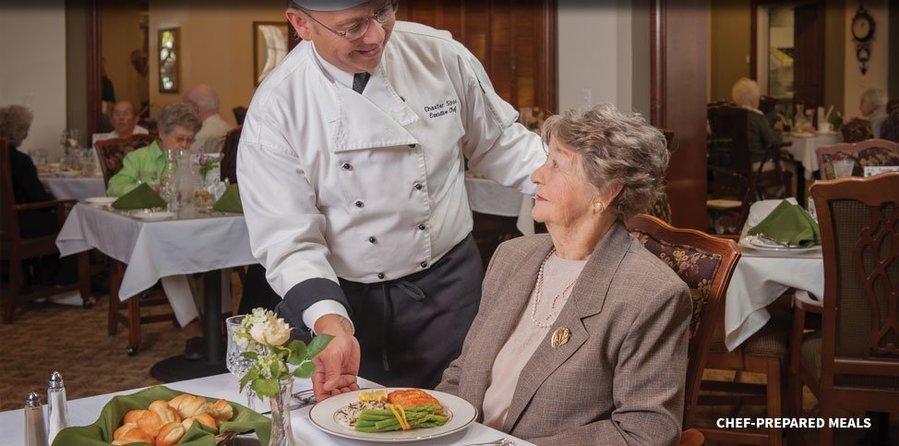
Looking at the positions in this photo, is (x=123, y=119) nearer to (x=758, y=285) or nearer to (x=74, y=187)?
(x=74, y=187)

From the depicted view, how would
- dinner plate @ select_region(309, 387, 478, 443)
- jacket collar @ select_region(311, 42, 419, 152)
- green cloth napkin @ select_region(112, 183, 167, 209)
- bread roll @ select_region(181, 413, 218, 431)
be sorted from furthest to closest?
green cloth napkin @ select_region(112, 183, 167, 209) < jacket collar @ select_region(311, 42, 419, 152) < dinner plate @ select_region(309, 387, 478, 443) < bread roll @ select_region(181, 413, 218, 431)

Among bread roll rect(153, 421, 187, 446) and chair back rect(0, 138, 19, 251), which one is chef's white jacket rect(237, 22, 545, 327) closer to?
bread roll rect(153, 421, 187, 446)

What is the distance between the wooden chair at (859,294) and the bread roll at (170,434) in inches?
82.3

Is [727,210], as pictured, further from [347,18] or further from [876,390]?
[347,18]

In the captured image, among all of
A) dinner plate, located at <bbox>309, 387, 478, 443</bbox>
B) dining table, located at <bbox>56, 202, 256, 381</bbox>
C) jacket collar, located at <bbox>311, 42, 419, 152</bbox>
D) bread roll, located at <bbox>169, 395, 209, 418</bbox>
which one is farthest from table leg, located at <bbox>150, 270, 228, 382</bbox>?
bread roll, located at <bbox>169, 395, 209, 418</bbox>

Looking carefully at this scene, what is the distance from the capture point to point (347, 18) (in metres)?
2.11

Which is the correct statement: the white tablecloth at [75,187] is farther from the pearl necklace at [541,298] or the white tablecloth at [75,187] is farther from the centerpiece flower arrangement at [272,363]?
the centerpiece flower arrangement at [272,363]

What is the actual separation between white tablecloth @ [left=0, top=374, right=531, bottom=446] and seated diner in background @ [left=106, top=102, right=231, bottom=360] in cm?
330

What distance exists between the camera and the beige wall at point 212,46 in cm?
1277

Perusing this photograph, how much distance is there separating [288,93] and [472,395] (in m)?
0.75

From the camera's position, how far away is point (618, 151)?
2.08 m

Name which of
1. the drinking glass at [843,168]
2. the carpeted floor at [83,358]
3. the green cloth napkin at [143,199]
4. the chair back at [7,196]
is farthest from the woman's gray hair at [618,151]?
the chair back at [7,196]

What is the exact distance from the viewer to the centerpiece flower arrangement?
4.80ft

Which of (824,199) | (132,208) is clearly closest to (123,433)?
(824,199)
